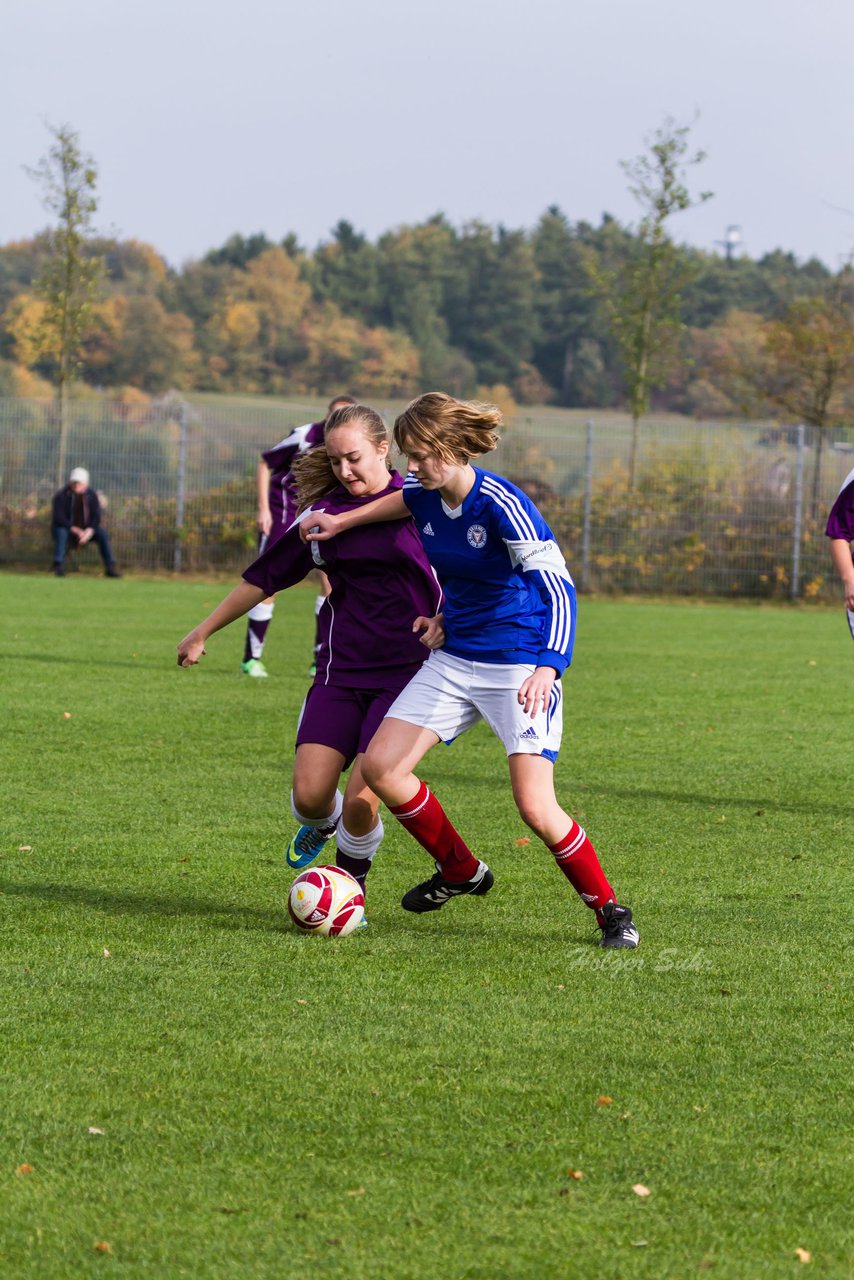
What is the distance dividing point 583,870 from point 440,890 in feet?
1.99

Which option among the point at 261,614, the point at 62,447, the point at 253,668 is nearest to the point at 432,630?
the point at 261,614

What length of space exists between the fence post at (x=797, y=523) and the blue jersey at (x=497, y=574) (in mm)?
19877

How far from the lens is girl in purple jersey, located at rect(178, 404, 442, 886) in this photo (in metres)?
5.48

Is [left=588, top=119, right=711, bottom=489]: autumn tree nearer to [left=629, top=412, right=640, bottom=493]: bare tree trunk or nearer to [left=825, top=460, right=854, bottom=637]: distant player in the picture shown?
[left=629, top=412, right=640, bottom=493]: bare tree trunk

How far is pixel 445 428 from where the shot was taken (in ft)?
16.1

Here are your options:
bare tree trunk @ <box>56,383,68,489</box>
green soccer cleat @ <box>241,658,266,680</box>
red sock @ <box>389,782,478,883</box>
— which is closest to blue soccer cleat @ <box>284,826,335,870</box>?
red sock @ <box>389,782,478,883</box>

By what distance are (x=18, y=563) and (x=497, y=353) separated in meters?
67.0

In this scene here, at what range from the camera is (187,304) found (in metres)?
85.4

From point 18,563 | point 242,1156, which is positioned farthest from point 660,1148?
point 18,563

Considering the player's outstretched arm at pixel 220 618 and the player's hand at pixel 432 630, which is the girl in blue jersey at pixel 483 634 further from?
the player's outstretched arm at pixel 220 618

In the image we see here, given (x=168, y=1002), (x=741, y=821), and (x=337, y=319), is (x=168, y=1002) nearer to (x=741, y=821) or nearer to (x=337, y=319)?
(x=741, y=821)

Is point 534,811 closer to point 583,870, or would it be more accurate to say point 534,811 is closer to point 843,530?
point 583,870

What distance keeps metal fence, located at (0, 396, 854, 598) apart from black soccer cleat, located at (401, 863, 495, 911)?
19.3 metres

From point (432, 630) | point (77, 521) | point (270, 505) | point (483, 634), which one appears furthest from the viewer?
point (77, 521)
